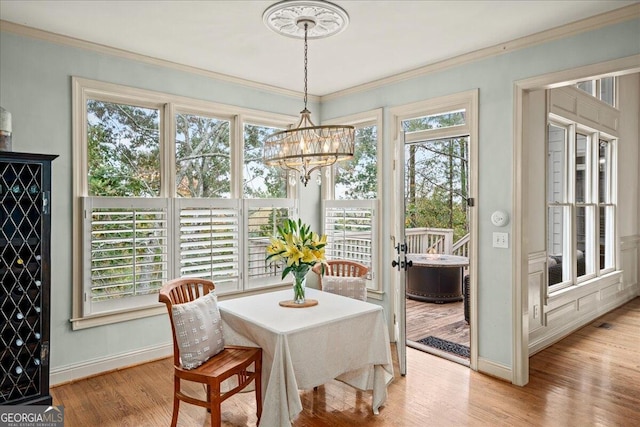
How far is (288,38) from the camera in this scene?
3236 millimetres

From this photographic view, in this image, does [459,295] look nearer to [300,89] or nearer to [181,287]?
[300,89]

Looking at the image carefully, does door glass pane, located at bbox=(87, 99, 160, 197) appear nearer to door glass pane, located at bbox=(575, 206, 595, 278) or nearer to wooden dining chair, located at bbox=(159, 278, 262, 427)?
wooden dining chair, located at bbox=(159, 278, 262, 427)

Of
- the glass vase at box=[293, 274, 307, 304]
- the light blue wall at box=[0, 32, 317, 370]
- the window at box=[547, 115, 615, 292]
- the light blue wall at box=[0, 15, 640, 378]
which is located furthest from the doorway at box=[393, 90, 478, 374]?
the light blue wall at box=[0, 32, 317, 370]

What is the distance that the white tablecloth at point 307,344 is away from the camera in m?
2.34

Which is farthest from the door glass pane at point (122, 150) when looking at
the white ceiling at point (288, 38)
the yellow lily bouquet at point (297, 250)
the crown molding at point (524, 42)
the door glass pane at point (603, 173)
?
the door glass pane at point (603, 173)

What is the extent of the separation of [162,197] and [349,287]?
188cm

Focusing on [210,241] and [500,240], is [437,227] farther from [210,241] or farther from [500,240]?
[210,241]

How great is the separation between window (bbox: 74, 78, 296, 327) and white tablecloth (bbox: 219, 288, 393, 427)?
1.17m

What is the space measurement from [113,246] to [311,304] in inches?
72.0

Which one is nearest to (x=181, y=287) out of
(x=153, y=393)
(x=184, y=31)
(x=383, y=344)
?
(x=153, y=393)

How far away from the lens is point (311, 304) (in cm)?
291

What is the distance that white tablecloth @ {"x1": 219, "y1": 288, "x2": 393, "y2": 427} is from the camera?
234 cm

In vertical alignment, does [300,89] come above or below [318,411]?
above

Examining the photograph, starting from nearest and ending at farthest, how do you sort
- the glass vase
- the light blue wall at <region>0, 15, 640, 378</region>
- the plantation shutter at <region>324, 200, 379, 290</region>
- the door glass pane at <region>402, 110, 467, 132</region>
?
1. the glass vase
2. the light blue wall at <region>0, 15, 640, 378</region>
3. the door glass pane at <region>402, 110, 467, 132</region>
4. the plantation shutter at <region>324, 200, 379, 290</region>
